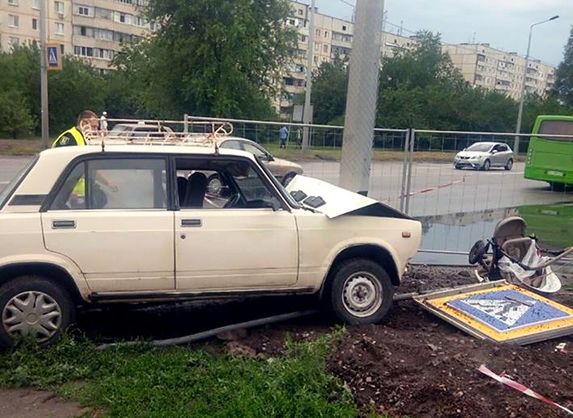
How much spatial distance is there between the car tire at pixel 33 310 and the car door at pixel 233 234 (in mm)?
945

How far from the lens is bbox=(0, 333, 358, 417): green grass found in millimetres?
3852

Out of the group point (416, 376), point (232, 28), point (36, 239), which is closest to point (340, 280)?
point (416, 376)

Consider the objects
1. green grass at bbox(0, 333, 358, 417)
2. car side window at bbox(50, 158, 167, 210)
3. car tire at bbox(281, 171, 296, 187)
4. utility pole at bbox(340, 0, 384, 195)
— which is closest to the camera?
green grass at bbox(0, 333, 358, 417)

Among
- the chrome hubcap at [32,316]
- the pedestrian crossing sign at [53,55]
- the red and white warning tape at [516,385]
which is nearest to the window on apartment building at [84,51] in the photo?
the pedestrian crossing sign at [53,55]

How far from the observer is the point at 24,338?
4.66 metres

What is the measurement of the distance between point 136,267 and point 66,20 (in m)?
75.8

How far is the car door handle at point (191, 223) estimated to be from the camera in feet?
16.3

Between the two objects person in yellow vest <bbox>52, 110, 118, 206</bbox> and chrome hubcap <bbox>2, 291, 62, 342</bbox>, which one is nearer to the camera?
chrome hubcap <bbox>2, 291, 62, 342</bbox>

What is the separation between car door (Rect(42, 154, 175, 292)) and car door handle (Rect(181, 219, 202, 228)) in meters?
0.11

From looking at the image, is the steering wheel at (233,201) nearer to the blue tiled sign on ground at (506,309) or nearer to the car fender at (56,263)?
the car fender at (56,263)

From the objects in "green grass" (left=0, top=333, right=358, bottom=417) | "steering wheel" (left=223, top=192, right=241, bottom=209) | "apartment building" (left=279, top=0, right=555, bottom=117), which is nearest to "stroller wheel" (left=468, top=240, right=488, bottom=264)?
"green grass" (left=0, top=333, right=358, bottom=417)

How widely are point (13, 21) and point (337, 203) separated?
244 feet

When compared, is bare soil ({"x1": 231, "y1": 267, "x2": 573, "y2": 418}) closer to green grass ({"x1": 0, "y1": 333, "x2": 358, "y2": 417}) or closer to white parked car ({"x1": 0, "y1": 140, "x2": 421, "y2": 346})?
green grass ({"x1": 0, "y1": 333, "x2": 358, "y2": 417})

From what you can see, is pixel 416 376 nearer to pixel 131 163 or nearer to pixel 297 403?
pixel 297 403
